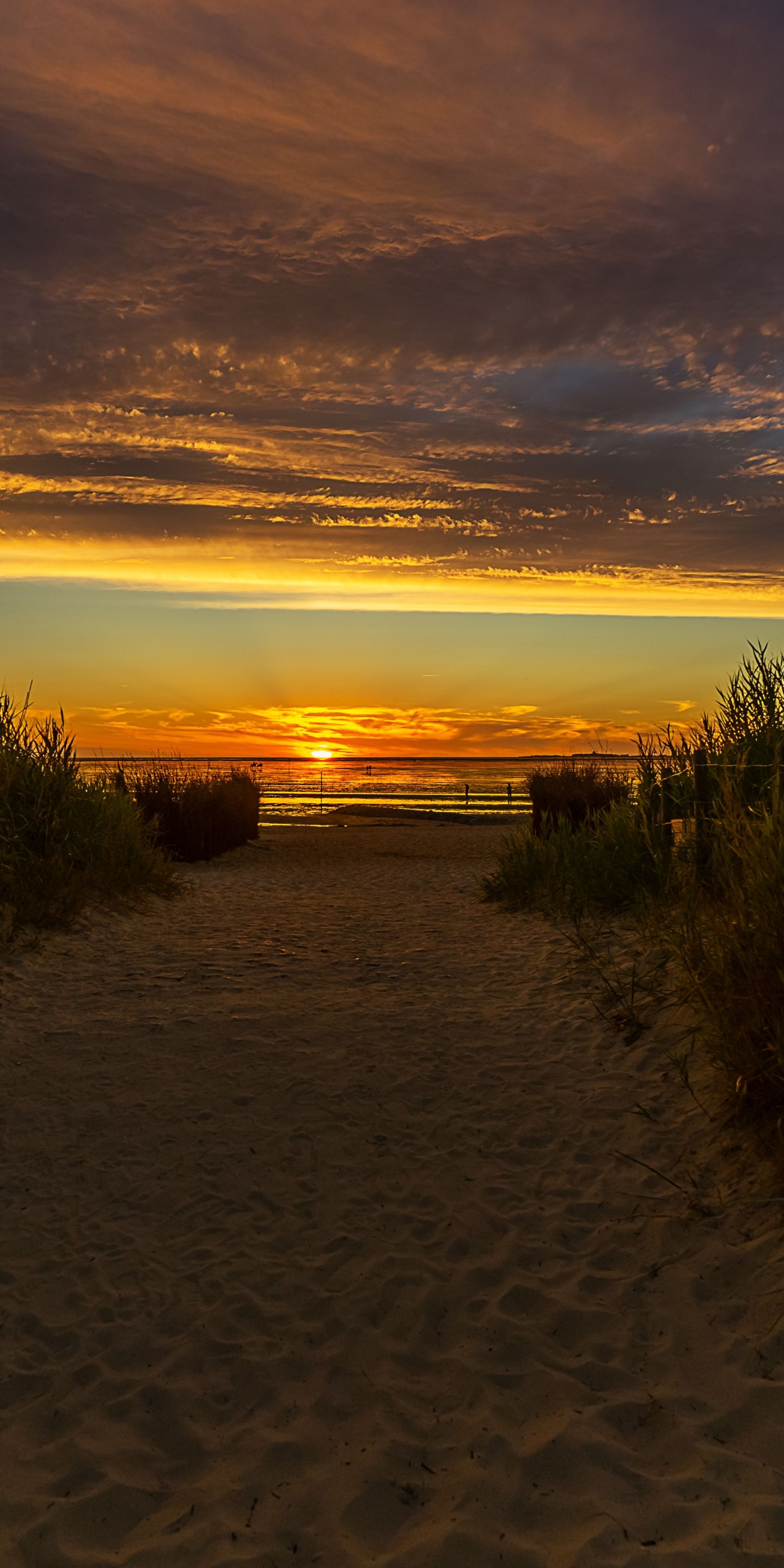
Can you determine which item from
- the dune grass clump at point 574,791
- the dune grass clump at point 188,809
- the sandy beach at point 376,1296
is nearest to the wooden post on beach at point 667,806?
the sandy beach at point 376,1296

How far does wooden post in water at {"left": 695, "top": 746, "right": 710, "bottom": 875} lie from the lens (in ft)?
26.3

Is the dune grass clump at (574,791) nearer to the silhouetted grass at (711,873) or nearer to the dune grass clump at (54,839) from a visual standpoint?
the silhouetted grass at (711,873)

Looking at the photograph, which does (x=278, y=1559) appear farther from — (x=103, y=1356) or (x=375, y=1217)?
(x=375, y=1217)

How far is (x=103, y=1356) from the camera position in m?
3.90

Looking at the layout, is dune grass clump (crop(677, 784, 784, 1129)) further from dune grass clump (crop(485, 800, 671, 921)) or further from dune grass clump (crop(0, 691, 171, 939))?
dune grass clump (crop(0, 691, 171, 939))

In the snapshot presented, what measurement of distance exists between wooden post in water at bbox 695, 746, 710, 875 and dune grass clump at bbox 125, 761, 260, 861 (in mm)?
9563

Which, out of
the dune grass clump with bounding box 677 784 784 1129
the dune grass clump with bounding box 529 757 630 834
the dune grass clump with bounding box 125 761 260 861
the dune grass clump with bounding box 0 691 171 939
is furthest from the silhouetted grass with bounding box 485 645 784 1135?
the dune grass clump with bounding box 125 761 260 861

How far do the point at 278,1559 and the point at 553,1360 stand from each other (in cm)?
131

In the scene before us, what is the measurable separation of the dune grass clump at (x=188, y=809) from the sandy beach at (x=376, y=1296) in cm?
951

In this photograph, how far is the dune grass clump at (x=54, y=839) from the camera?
1007cm

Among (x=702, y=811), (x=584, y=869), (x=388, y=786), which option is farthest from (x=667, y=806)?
(x=388, y=786)

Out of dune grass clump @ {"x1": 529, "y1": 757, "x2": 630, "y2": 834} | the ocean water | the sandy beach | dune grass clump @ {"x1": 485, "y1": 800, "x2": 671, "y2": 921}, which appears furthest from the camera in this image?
the ocean water

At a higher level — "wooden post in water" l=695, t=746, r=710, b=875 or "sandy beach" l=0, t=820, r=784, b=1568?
"wooden post in water" l=695, t=746, r=710, b=875

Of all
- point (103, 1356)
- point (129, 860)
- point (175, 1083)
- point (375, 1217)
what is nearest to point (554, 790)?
point (129, 860)
